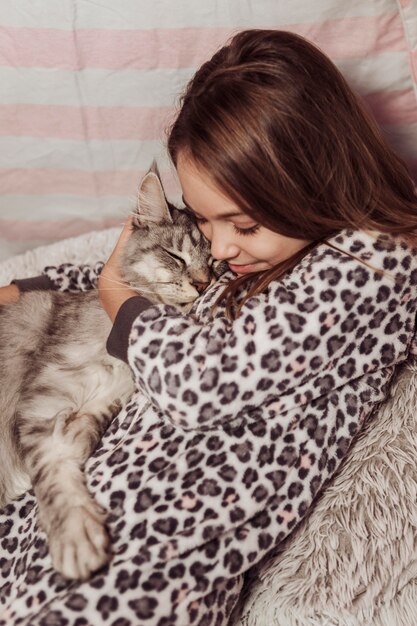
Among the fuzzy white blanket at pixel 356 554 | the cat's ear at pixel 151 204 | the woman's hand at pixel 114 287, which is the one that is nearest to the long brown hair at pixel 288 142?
the cat's ear at pixel 151 204

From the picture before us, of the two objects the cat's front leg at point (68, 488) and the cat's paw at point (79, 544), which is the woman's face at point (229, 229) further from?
the cat's paw at point (79, 544)

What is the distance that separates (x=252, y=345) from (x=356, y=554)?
0.50m

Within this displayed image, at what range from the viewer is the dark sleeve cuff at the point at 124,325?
1.41 metres

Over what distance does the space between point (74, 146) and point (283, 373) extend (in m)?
1.10

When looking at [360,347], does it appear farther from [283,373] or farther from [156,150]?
[156,150]

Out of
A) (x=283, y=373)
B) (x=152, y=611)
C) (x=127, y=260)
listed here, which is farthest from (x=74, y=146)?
(x=152, y=611)

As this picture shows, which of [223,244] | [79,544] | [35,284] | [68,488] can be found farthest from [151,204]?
[79,544]

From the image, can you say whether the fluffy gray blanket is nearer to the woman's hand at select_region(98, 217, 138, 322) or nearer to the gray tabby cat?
the gray tabby cat

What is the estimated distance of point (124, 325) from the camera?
4.66 ft

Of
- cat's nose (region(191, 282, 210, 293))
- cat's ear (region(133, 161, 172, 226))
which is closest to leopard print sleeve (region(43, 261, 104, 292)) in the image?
cat's ear (region(133, 161, 172, 226))

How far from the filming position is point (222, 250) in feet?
4.72

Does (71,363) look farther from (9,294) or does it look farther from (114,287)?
(9,294)

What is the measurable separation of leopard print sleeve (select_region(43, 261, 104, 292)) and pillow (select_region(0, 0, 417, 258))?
1.11 ft

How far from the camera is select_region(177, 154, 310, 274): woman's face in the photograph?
1366mm
